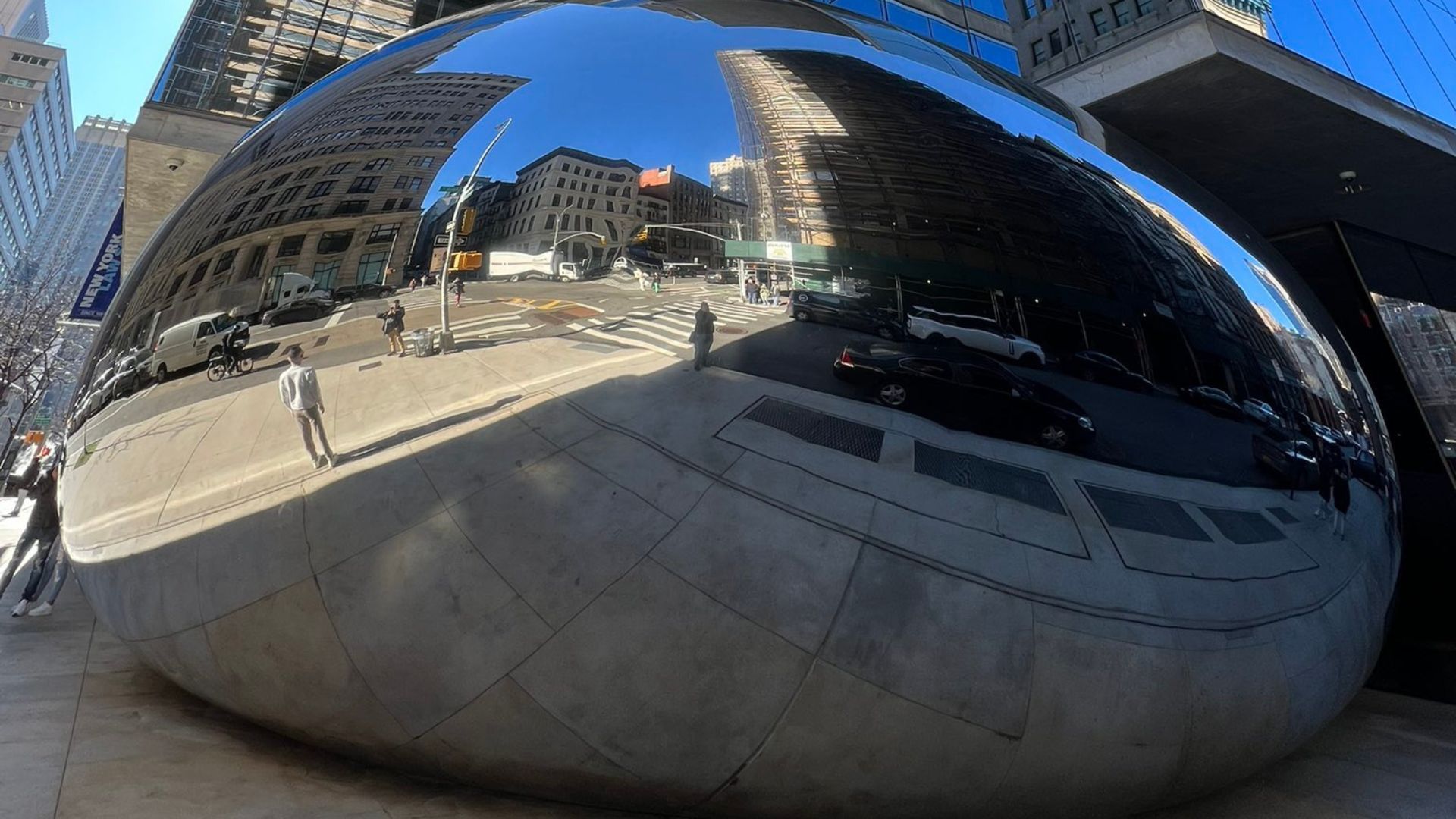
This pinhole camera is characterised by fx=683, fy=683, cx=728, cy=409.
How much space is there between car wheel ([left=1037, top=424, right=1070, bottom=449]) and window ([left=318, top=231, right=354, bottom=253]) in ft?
5.90

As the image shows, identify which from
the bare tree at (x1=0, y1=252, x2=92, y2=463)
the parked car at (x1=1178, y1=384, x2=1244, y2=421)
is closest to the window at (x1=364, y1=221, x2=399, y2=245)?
the parked car at (x1=1178, y1=384, x2=1244, y2=421)

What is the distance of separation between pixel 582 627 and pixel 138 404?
5.20 feet

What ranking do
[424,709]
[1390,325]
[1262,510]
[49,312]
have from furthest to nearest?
1. [49,312]
2. [1390,325]
3. [1262,510]
4. [424,709]

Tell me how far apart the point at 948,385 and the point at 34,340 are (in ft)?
91.5

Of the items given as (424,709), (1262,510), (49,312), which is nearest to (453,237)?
(424,709)

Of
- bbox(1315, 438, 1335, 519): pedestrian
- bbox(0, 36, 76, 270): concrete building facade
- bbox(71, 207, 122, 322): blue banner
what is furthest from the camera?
bbox(0, 36, 76, 270): concrete building facade

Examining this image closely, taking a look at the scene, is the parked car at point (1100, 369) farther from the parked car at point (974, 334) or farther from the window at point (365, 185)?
the window at point (365, 185)

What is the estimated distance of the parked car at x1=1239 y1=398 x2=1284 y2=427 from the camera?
6.17ft

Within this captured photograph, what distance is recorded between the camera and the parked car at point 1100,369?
1.66 m

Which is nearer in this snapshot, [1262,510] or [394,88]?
[1262,510]

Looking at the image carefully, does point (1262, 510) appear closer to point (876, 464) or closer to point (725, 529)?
point (876, 464)

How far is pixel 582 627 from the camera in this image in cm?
157

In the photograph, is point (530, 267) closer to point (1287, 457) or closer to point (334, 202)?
point (334, 202)

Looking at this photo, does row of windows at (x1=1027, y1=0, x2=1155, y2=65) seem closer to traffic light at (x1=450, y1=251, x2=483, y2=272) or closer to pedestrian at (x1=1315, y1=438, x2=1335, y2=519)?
pedestrian at (x1=1315, y1=438, x2=1335, y2=519)
